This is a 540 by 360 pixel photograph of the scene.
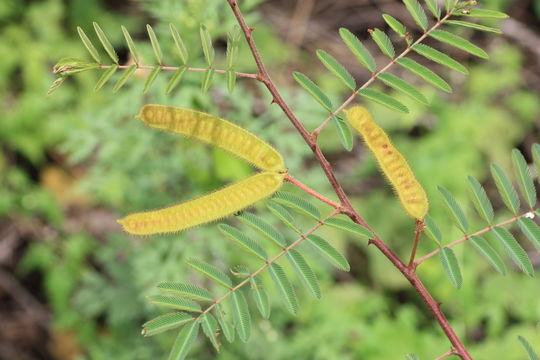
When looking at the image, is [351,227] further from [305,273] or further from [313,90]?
[313,90]

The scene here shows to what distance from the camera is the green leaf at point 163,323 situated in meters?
1.52

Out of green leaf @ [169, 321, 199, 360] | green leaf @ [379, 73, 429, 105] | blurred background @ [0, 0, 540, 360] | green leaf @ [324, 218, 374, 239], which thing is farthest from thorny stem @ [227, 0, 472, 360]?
blurred background @ [0, 0, 540, 360]

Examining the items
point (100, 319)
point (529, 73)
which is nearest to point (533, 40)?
point (529, 73)

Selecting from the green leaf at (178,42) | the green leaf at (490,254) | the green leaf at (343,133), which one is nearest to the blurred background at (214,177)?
the green leaf at (178,42)

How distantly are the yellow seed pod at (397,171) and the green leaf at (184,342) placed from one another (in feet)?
1.83

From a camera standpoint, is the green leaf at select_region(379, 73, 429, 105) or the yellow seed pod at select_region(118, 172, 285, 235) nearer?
the yellow seed pod at select_region(118, 172, 285, 235)

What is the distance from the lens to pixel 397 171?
Result: 156 centimetres

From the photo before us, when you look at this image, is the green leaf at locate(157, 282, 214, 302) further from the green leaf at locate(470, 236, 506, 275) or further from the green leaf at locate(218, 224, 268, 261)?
the green leaf at locate(470, 236, 506, 275)

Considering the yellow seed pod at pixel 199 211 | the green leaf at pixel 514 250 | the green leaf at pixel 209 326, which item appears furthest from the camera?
the green leaf at pixel 514 250

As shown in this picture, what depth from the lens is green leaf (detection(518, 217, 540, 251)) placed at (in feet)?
5.67

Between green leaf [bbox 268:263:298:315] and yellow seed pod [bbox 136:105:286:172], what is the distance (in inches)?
11.8

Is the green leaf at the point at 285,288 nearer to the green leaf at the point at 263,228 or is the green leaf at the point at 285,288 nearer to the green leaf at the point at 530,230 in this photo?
the green leaf at the point at 263,228

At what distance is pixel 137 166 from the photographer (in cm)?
340

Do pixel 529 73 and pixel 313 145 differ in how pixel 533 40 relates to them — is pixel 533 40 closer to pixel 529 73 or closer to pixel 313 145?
pixel 529 73
